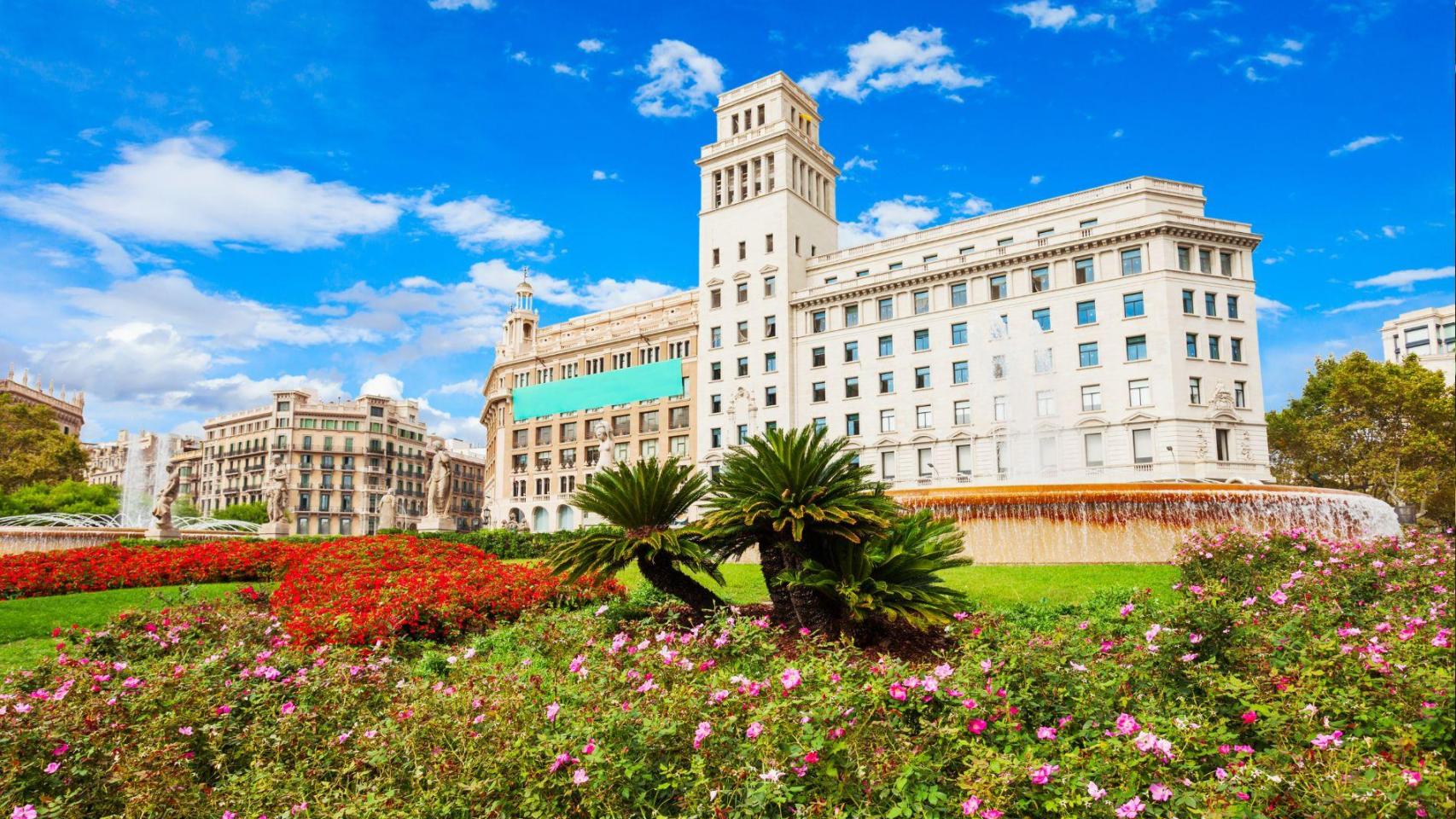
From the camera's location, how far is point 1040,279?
51.3m

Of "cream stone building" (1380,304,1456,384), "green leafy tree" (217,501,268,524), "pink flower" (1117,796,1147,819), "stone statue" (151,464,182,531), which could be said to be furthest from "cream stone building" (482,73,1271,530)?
"cream stone building" (1380,304,1456,384)

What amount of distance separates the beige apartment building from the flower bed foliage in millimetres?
100518

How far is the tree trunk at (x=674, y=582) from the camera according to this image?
10070mm

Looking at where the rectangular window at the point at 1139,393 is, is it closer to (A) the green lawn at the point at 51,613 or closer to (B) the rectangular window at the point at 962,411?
(B) the rectangular window at the point at 962,411

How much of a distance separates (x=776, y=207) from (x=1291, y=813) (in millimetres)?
59209

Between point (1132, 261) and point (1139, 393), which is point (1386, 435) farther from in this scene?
point (1132, 261)

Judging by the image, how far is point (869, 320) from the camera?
57.0m

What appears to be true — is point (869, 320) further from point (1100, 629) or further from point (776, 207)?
point (1100, 629)

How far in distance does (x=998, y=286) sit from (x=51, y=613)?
158 feet

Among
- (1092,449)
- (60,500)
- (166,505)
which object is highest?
(1092,449)

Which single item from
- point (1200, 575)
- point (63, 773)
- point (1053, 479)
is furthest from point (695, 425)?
point (63, 773)

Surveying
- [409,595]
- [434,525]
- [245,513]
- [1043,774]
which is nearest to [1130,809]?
[1043,774]

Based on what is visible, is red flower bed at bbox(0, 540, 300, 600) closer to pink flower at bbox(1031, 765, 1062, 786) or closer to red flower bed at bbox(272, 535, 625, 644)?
red flower bed at bbox(272, 535, 625, 644)

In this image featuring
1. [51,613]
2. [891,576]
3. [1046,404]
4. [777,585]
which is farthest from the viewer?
[1046,404]
